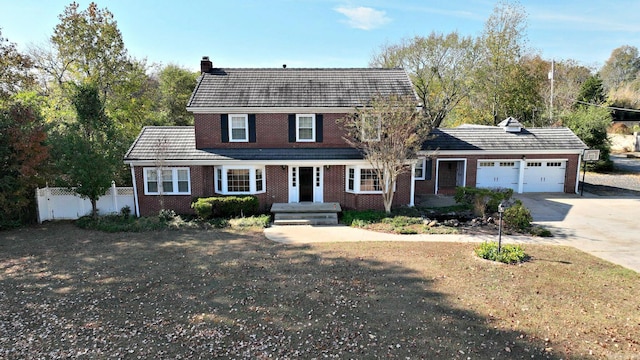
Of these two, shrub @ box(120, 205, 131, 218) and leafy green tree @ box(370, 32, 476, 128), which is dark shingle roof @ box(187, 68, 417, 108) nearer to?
shrub @ box(120, 205, 131, 218)

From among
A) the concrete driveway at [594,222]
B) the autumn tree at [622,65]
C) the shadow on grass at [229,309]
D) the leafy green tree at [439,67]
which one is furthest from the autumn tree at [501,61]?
the autumn tree at [622,65]

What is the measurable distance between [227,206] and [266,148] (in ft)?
12.1

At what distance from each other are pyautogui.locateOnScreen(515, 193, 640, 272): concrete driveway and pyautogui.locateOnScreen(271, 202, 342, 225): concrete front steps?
8808 mm

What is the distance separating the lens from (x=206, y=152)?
18281mm

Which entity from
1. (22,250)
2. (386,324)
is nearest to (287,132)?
(22,250)

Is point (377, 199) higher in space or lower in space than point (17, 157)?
lower

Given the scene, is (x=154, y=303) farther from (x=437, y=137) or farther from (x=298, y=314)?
(x=437, y=137)

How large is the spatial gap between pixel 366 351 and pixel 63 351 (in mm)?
5496

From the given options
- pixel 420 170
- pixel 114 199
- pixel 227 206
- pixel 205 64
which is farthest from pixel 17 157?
pixel 420 170

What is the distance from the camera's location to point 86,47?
87.2ft

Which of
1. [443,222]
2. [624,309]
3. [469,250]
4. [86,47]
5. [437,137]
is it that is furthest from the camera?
[86,47]

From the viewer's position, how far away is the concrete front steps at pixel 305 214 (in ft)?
54.5

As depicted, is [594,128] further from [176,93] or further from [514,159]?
[176,93]

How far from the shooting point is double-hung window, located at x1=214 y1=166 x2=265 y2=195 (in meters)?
18.0
